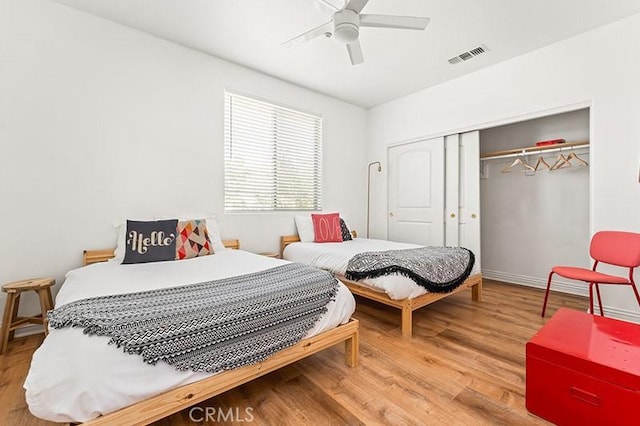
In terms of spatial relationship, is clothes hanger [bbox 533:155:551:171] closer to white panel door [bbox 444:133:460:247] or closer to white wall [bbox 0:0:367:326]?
white panel door [bbox 444:133:460:247]

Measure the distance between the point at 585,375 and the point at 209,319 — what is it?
1.71 meters

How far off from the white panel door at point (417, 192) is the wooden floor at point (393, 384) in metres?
1.78

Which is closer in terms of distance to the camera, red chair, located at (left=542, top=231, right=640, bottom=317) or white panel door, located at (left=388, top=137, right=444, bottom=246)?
red chair, located at (left=542, top=231, right=640, bottom=317)

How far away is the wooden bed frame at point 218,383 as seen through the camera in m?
1.08

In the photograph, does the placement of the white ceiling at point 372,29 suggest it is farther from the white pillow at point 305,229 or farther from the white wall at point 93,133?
the white pillow at point 305,229

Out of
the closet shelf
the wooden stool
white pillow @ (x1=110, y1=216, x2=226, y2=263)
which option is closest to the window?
white pillow @ (x1=110, y1=216, x2=226, y2=263)

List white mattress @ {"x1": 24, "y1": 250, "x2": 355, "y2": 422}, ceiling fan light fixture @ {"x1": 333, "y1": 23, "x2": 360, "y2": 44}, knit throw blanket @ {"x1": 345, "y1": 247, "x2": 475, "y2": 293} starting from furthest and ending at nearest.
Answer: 1. knit throw blanket @ {"x1": 345, "y1": 247, "x2": 475, "y2": 293}
2. ceiling fan light fixture @ {"x1": 333, "y1": 23, "x2": 360, "y2": 44}
3. white mattress @ {"x1": 24, "y1": 250, "x2": 355, "y2": 422}

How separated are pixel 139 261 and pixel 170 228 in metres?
0.38

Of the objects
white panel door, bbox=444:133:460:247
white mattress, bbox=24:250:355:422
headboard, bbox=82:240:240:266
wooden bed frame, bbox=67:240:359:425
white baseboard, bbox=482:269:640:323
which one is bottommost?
Answer: white baseboard, bbox=482:269:640:323

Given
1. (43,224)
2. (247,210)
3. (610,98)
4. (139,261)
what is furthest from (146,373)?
(610,98)

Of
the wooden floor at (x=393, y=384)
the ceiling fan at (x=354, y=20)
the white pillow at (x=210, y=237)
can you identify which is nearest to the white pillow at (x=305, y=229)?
the white pillow at (x=210, y=237)

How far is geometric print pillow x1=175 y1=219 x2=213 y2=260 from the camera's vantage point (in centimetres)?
264

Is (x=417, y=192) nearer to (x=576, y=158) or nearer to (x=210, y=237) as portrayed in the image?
(x=576, y=158)

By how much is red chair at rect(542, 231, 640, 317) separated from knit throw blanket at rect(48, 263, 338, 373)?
227 cm
